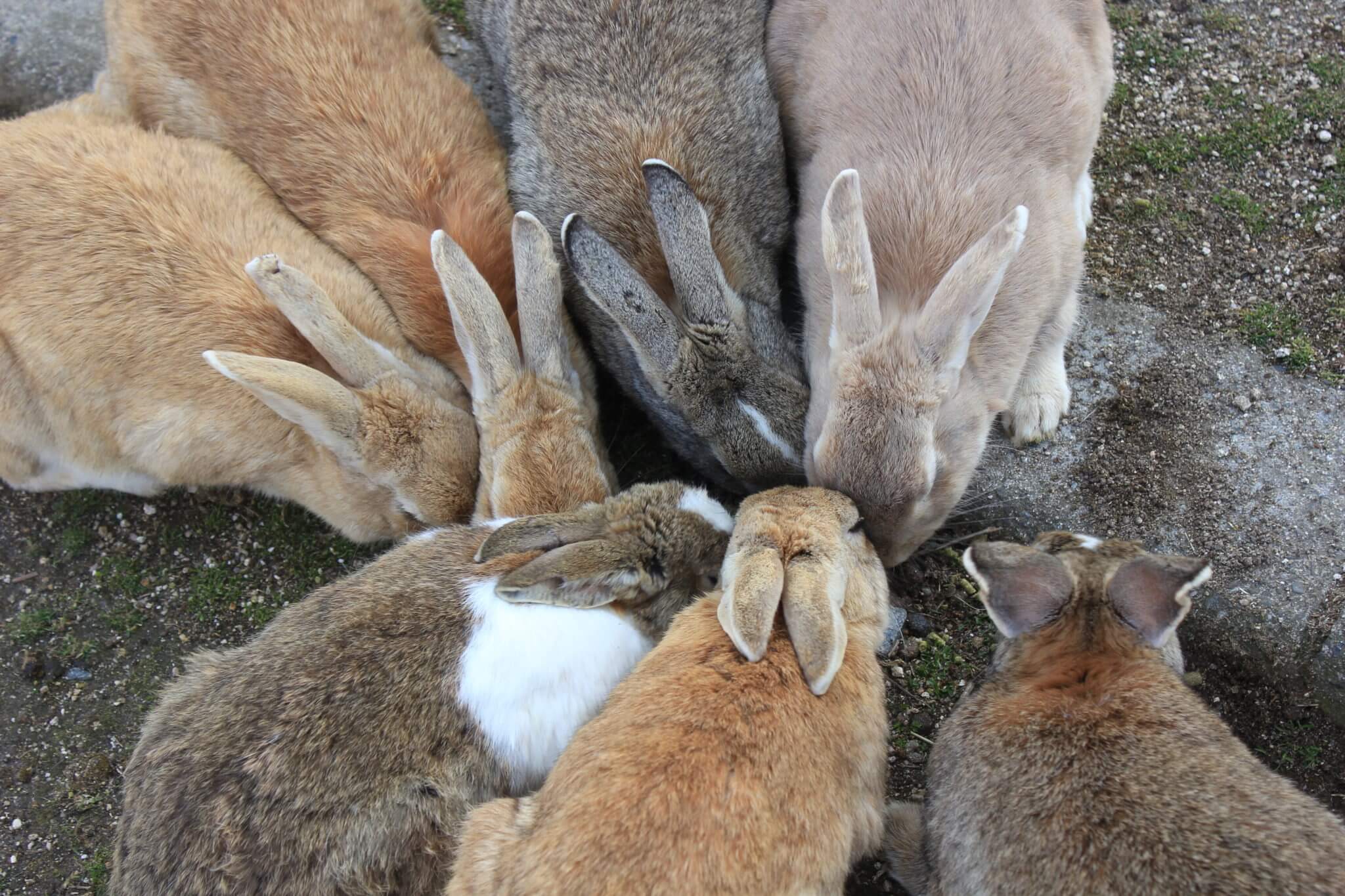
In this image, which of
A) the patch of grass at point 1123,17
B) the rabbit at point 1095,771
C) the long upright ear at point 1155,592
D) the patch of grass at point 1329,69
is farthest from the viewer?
the patch of grass at point 1123,17

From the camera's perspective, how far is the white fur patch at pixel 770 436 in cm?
381

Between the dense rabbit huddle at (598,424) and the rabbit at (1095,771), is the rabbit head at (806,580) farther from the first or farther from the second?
the rabbit at (1095,771)

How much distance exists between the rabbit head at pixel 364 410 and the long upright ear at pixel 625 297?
758 mm

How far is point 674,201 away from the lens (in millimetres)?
3812

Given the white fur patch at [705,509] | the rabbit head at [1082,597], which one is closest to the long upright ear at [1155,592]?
the rabbit head at [1082,597]

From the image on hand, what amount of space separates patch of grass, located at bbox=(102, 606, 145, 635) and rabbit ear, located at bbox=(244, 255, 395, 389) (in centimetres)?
148

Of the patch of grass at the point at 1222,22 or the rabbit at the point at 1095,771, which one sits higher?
the patch of grass at the point at 1222,22

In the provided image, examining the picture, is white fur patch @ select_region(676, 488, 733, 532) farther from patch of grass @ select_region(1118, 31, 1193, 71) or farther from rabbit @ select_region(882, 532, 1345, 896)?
patch of grass @ select_region(1118, 31, 1193, 71)

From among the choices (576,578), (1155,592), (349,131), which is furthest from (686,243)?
(1155,592)

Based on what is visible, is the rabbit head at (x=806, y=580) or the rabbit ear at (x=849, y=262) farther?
the rabbit ear at (x=849, y=262)

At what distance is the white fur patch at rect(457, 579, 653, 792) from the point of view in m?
3.29

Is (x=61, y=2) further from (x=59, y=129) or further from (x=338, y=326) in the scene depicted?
(x=338, y=326)

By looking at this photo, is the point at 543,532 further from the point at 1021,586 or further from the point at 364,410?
the point at 1021,586

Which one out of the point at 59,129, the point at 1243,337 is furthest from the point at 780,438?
the point at 59,129
